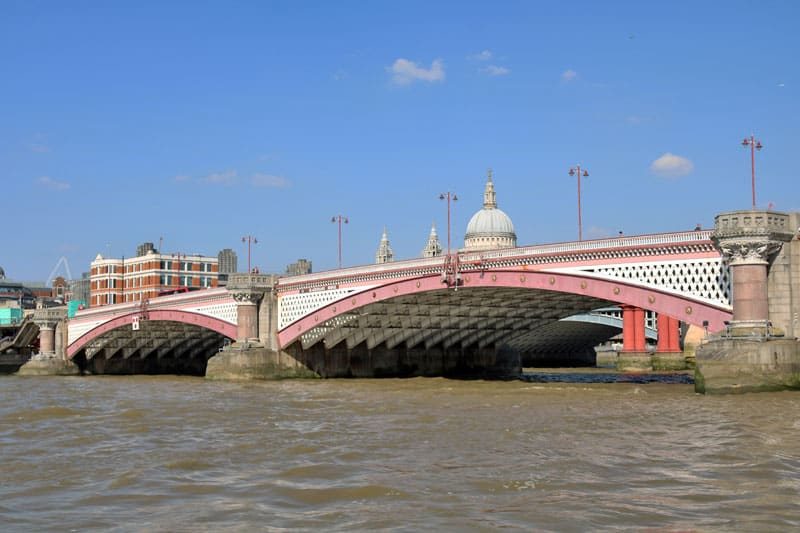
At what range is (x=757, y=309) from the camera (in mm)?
34969

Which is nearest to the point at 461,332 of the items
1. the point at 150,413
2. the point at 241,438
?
the point at 150,413

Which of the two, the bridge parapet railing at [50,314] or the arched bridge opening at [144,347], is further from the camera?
the bridge parapet railing at [50,314]

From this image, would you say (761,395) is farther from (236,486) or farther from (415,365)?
(415,365)

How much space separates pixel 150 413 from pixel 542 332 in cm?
6982

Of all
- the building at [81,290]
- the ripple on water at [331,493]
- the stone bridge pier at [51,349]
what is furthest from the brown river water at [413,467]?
the building at [81,290]

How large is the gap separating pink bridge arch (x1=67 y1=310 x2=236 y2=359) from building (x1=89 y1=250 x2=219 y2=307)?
114 ft

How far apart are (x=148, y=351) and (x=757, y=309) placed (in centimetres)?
6298

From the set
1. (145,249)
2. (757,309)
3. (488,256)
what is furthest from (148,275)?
(757,309)

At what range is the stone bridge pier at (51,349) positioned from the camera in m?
84.7

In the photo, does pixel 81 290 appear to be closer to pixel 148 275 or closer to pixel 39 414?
pixel 148 275

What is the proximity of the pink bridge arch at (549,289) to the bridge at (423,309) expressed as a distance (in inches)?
2.2

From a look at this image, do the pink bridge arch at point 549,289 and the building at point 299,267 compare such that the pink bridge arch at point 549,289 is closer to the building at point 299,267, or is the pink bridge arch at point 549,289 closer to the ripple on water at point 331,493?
the ripple on water at point 331,493

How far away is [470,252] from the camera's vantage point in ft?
163

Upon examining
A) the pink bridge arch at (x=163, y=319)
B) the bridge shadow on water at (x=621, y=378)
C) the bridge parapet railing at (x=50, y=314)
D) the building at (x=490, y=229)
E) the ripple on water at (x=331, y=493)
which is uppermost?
the building at (x=490, y=229)
